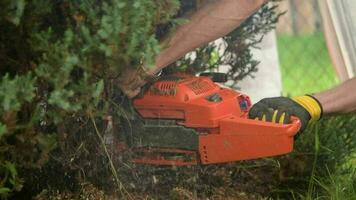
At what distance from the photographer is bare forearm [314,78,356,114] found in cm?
267

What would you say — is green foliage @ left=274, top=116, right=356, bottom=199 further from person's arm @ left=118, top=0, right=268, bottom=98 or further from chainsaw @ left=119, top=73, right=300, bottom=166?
person's arm @ left=118, top=0, right=268, bottom=98

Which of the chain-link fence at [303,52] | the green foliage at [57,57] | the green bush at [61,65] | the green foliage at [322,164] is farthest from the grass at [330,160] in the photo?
the chain-link fence at [303,52]

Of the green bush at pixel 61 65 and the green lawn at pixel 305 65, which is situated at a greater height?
the green lawn at pixel 305 65

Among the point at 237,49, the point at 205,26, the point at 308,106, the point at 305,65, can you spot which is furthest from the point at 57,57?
the point at 305,65

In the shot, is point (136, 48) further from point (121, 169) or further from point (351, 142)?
point (351, 142)

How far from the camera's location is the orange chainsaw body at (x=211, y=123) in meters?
2.39

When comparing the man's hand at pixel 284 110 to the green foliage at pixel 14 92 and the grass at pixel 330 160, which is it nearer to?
the grass at pixel 330 160

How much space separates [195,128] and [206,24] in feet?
1.37

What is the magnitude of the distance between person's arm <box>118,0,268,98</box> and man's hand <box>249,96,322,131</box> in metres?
0.34

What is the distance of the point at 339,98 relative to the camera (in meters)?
2.69

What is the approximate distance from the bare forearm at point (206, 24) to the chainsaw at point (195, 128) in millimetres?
168

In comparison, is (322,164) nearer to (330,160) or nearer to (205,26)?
(330,160)

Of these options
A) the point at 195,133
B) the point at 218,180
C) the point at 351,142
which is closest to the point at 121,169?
the point at 195,133

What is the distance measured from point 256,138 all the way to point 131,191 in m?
0.56
